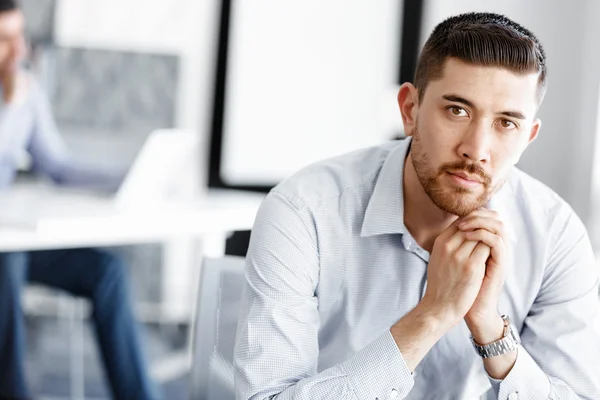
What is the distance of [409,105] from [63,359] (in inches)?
107

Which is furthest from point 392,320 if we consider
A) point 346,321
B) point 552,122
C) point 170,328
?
point 170,328

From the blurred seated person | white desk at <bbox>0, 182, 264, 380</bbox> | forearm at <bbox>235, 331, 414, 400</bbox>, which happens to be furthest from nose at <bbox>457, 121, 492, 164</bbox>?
the blurred seated person

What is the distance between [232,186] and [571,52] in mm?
1969

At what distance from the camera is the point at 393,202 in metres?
1.44

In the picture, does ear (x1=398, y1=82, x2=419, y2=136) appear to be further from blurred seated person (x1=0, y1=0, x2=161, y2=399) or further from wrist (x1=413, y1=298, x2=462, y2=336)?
blurred seated person (x1=0, y1=0, x2=161, y2=399)

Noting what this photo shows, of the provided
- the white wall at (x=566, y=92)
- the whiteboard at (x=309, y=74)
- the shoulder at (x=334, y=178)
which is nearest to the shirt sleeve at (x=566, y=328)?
the shoulder at (x=334, y=178)

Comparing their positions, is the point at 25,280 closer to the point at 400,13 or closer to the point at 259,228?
the point at 259,228

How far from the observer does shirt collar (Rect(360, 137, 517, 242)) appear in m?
1.41

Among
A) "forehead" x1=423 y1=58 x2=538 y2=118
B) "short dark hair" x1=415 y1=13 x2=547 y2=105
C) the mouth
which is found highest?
"short dark hair" x1=415 y1=13 x2=547 y2=105

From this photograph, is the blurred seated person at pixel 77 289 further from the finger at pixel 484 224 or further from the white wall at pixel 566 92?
the white wall at pixel 566 92

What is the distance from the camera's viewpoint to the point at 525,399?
4.37 ft

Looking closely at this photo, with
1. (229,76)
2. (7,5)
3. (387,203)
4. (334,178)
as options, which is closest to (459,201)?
(387,203)

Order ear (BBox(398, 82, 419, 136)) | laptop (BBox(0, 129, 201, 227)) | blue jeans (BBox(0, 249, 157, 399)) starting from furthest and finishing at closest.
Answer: blue jeans (BBox(0, 249, 157, 399)) → laptop (BBox(0, 129, 201, 227)) → ear (BBox(398, 82, 419, 136))

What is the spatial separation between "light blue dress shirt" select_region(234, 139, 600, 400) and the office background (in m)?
Answer: 2.78
